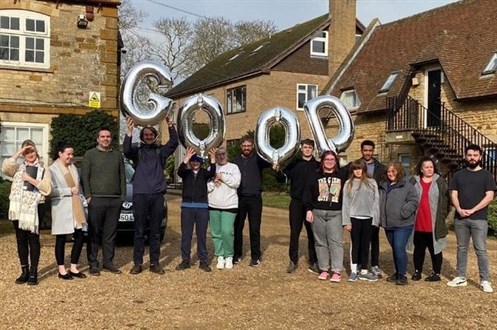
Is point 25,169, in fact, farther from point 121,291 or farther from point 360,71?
point 360,71

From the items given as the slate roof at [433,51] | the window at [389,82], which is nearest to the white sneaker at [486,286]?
the slate roof at [433,51]

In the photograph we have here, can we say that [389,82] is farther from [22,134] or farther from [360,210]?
[360,210]

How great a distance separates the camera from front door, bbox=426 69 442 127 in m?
20.7

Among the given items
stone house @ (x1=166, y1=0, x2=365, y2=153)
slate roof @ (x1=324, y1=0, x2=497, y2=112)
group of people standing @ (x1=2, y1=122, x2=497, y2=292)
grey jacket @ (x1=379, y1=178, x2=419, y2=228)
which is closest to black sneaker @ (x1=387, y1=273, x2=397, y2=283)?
group of people standing @ (x1=2, y1=122, x2=497, y2=292)

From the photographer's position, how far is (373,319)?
603 cm

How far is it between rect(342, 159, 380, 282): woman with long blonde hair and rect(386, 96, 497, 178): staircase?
1009cm

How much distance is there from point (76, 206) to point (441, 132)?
15.0 metres

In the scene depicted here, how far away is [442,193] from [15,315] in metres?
5.34

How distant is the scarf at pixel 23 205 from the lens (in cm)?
704

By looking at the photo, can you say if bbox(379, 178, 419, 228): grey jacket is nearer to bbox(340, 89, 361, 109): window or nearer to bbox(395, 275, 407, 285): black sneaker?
bbox(395, 275, 407, 285): black sneaker

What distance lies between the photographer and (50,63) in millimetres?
16844

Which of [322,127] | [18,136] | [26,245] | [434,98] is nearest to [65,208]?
[26,245]

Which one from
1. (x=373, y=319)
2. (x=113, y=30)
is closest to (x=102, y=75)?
(x=113, y=30)

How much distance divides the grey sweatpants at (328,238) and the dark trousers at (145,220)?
6.70 feet
